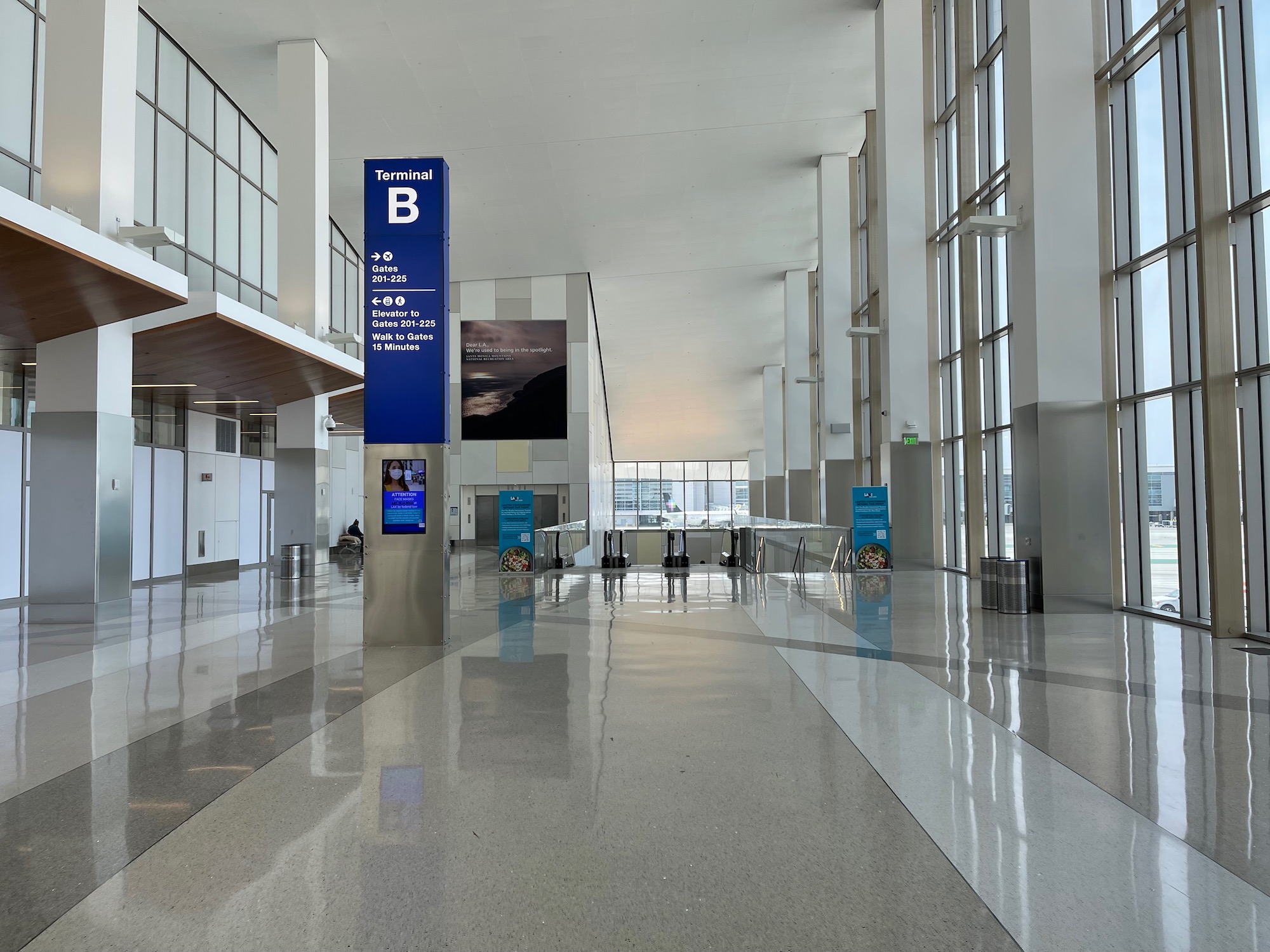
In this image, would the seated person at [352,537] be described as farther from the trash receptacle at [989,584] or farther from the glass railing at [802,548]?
the trash receptacle at [989,584]

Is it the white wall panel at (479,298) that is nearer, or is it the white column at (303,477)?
the white column at (303,477)

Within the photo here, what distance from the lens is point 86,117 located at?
10.4 metres

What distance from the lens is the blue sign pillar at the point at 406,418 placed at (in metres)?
8.22

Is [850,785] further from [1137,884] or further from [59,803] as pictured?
[59,803]

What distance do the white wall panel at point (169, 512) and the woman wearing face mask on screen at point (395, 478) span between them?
38.5ft

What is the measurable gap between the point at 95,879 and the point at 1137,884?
366 centimetres

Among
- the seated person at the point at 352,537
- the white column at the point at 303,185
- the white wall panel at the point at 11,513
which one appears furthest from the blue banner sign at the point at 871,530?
the seated person at the point at 352,537

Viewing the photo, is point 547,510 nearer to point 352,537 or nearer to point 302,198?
point 352,537

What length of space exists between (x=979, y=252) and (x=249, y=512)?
18024 millimetres

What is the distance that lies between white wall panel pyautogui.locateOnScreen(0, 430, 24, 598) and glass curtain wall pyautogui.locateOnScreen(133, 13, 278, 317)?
3747 mm

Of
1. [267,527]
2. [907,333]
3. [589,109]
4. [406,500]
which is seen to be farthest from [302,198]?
[907,333]

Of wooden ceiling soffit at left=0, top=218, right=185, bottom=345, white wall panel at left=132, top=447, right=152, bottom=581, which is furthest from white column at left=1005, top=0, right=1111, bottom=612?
white wall panel at left=132, top=447, right=152, bottom=581

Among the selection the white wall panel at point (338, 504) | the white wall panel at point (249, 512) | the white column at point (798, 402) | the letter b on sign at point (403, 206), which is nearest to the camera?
the letter b on sign at point (403, 206)

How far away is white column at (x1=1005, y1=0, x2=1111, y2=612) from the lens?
10648mm
